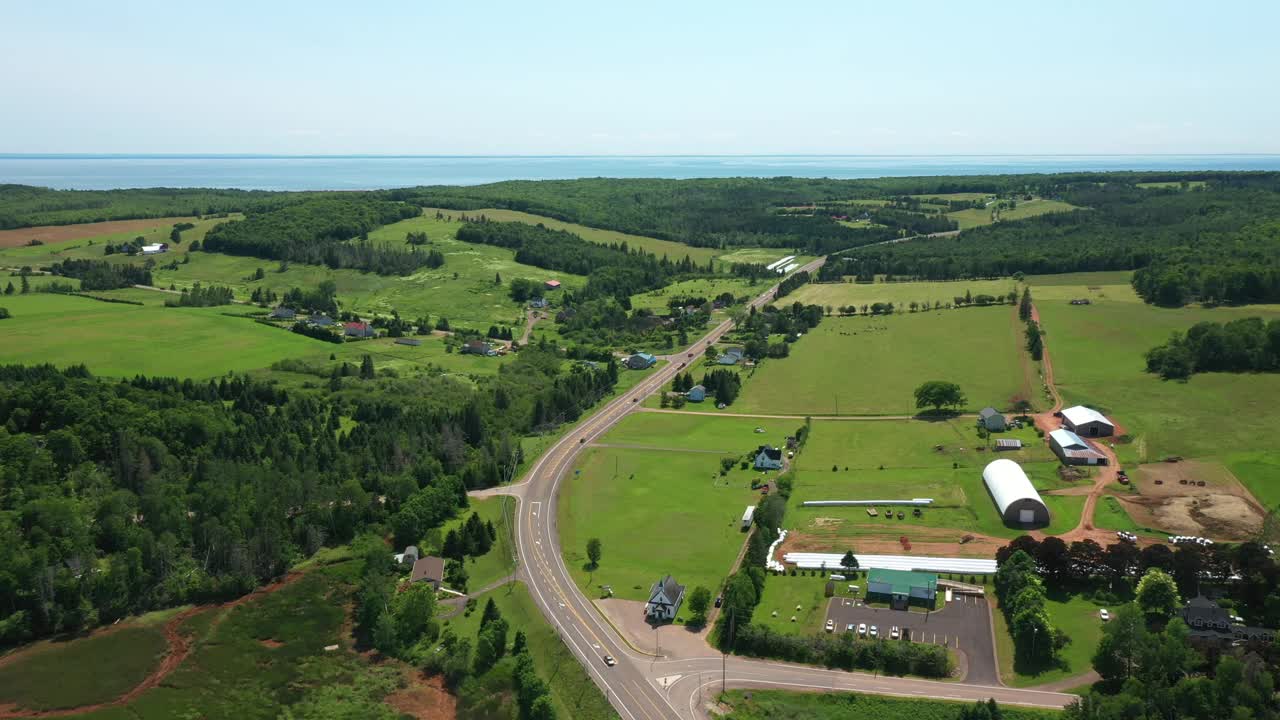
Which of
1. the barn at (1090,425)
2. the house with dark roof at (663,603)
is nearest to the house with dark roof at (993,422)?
the barn at (1090,425)

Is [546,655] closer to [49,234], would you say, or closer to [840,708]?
[840,708]

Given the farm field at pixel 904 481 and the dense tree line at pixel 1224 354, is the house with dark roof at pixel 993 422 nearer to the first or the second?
the farm field at pixel 904 481

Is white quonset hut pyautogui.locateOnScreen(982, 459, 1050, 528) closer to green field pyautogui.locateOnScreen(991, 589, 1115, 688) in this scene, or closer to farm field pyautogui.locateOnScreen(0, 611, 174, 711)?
green field pyautogui.locateOnScreen(991, 589, 1115, 688)

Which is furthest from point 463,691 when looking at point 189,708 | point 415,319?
point 415,319

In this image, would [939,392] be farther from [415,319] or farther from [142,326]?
[142,326]

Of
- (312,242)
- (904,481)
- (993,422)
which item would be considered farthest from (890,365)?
(312,242)

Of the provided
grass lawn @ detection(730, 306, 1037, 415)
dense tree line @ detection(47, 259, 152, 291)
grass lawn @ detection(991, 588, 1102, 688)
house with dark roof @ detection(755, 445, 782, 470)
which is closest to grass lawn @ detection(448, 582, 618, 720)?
grass lawn @ detection(991, 588, 1102, 688)

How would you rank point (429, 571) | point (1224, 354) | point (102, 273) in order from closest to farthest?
1. point (429, 571)
2. point (1224, 354)
3. point (102, 273)
